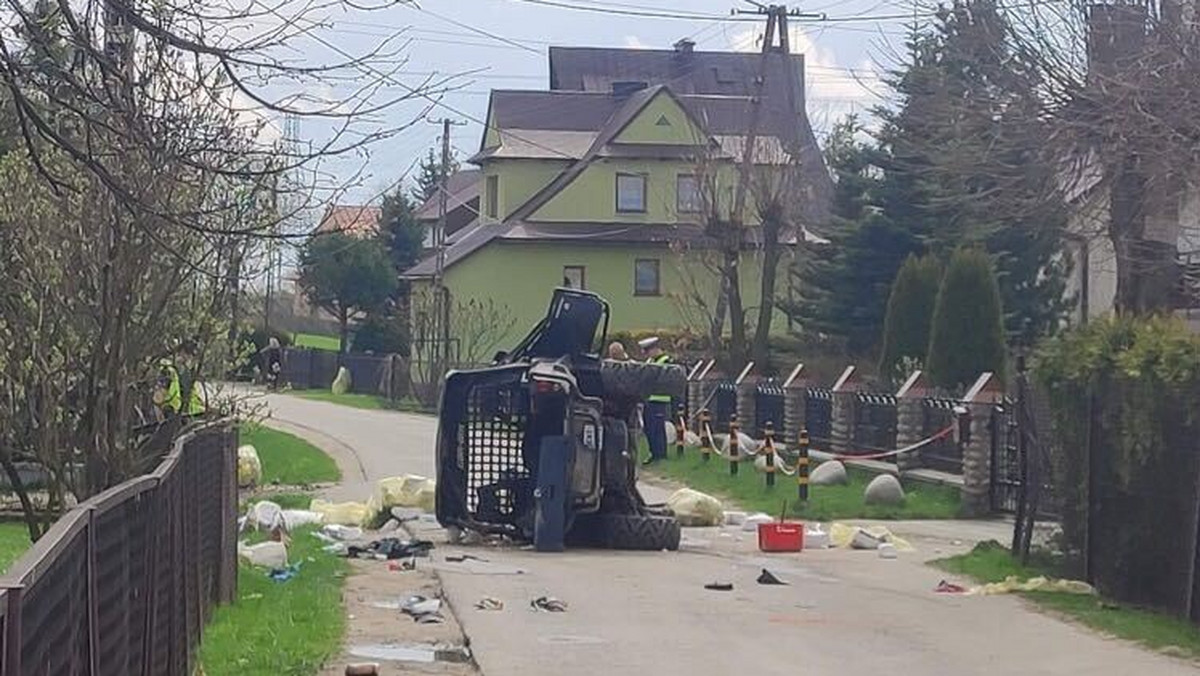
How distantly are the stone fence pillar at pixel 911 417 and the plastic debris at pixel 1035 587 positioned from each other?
11.5 metres

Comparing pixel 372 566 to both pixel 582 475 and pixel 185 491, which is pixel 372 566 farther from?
pixel 185 491

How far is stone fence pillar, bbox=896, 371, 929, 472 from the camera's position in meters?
28.5

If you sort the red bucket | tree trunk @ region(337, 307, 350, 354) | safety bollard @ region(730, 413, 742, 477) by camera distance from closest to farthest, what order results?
the red bucket → safety bollard @ region(730, 413, 742, 477) → tree trunk @ region(337, 307, 350, 354)

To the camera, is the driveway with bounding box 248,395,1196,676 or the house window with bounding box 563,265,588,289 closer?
the driveway with bounding box 248,395,1196,676

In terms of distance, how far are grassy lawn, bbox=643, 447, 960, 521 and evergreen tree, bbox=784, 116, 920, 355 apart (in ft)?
47.2

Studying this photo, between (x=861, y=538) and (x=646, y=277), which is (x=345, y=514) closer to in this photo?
(x=861, y=538)

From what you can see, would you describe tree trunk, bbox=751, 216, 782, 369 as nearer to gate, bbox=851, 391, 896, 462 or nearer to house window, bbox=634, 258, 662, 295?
gate, bbox=851, 391, 896, 462

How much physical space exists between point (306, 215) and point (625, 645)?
3516 millimetres

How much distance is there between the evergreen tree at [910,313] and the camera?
37.2 meters

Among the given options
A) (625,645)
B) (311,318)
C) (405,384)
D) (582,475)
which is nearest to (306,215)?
(625,645)

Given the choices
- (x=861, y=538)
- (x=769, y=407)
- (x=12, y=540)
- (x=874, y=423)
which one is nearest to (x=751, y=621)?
(x=861, y=538)

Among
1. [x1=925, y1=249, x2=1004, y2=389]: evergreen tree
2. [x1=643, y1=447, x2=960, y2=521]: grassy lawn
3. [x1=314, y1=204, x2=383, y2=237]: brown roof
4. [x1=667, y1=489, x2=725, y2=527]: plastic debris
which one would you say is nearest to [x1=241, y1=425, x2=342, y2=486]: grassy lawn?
[x1=643, y1=447, x2=960, y2=521]: grassy lawn

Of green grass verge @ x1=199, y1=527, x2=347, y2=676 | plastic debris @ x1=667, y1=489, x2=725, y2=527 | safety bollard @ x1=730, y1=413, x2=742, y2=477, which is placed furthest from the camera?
safety bollard @ x1=730, y1=413, x2=742, y2=477

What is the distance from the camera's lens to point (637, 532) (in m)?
20.2
